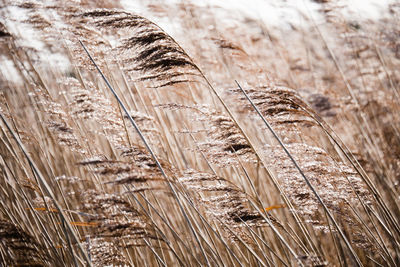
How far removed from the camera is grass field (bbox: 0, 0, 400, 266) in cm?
107

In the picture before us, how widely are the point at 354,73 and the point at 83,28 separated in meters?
3.16

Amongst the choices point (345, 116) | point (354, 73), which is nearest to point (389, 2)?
point (354, 73)

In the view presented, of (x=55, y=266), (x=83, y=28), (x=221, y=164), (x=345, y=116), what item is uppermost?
(x=83, y=28)

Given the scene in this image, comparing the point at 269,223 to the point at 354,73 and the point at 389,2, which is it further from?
the point at 389,2

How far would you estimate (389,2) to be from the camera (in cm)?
315

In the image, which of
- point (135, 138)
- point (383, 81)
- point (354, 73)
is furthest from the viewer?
point (354, 73)

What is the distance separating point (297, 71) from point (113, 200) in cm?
273

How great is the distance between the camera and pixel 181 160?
2.05 metres

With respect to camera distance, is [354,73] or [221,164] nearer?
[221,164]

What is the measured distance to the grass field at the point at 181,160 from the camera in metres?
1.07

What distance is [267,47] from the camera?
3561 mm

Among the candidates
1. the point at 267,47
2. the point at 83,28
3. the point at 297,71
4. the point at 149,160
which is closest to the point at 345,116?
the point at 297,71

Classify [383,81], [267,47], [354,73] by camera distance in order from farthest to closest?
1. [267,47]
2. [354,73]
3. [383,81]

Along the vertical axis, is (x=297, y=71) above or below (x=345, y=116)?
above
